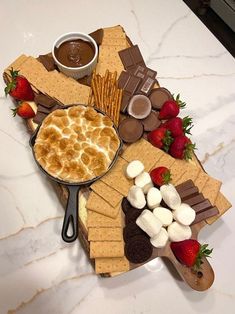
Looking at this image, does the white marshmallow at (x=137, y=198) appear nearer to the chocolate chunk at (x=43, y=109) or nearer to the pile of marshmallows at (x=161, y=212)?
the pile of marshmallows at (x=161, y=212)

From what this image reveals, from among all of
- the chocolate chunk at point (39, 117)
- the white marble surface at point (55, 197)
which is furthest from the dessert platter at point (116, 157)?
the white marble surface at point (55, 197)

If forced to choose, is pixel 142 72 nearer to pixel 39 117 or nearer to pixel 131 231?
pixel 39 117

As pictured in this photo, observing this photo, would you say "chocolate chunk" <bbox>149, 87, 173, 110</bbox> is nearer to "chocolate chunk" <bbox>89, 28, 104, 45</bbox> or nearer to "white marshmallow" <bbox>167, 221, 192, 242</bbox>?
"chocolate chunk" <bbox>89, 28, 104, 45</bbox>

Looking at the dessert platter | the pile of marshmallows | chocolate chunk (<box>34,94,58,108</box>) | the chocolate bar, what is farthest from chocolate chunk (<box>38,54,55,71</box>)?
the pile of marshmallows

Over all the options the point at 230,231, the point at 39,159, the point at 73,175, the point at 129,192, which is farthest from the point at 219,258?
the point at 39,159

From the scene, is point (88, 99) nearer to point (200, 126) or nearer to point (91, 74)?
point (91, 74)

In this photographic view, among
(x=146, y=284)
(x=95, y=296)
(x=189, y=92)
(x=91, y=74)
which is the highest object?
(x=189, y=92)

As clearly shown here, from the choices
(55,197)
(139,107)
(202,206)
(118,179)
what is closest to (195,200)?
(202,206)
